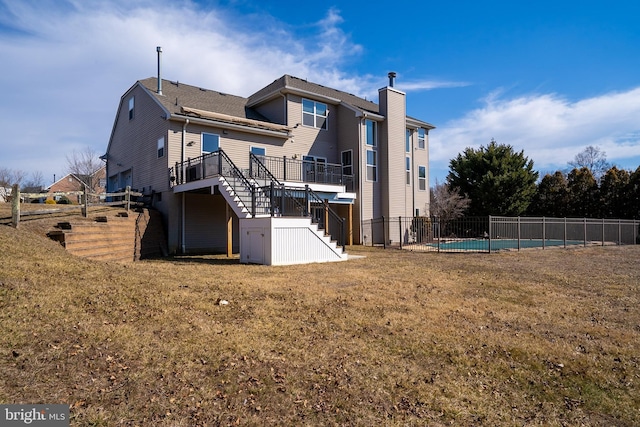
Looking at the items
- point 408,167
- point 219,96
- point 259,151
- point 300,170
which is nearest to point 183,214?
point 259,151

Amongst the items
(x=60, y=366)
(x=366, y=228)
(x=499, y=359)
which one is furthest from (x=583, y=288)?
(x=366, y=228)

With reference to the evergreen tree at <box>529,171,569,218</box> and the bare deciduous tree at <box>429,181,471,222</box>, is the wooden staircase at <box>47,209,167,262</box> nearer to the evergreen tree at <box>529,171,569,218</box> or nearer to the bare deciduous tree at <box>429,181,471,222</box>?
the bare deciduous tree at <box>429,181,471,222</box>

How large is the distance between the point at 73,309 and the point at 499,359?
543cm

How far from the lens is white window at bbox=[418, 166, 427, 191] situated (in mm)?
26266

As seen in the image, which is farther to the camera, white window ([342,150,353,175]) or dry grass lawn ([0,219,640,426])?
white window ([342,150,353,175])

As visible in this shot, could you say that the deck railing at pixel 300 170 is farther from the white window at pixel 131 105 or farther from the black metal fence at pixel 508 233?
the white window at pixel 131 105

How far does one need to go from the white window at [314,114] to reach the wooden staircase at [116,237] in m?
9.12

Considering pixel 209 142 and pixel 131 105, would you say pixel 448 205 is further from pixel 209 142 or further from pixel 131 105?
pixel 131 105

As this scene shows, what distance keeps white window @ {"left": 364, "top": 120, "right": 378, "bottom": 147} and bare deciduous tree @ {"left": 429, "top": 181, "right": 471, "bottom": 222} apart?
33.3 feet

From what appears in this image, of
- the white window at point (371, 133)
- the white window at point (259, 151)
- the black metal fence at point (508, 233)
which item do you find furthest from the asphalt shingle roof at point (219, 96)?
the black metal fence at point (508, 233)

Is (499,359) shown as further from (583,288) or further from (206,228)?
(206,228)

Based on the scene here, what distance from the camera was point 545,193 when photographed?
34469mm

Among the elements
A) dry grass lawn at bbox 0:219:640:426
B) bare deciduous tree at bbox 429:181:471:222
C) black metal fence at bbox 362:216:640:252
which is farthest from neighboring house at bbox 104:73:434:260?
dry grass lawn at bbox 0:219:640:426

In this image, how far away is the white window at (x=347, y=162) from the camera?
22109 mm
